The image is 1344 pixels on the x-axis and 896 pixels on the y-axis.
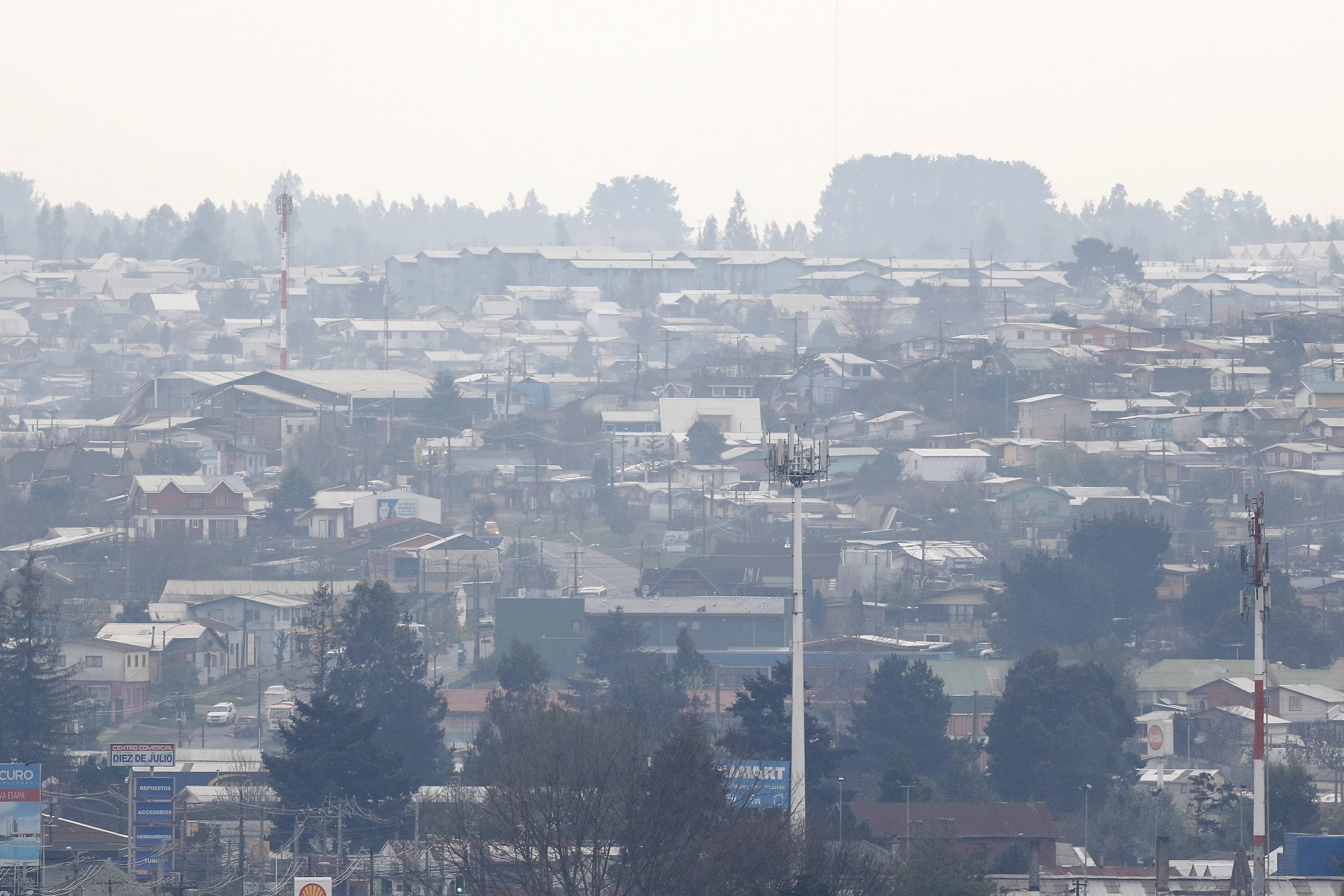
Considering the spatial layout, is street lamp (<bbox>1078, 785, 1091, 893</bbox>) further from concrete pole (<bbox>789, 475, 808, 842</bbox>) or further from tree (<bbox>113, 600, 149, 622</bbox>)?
tree (<bbox>113, 600, 149, 622</bbox>)

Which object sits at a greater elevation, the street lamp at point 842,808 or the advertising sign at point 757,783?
the advertising sign at point 757,783

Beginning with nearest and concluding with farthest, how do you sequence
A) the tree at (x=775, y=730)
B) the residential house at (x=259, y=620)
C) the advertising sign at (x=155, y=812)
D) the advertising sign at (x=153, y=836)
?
the advertising sign at (x=153, y=836) → the advertising sign at (x=155, y=812) → the tree at (x=775, y=730) → the residential house at (x=259, y=620)

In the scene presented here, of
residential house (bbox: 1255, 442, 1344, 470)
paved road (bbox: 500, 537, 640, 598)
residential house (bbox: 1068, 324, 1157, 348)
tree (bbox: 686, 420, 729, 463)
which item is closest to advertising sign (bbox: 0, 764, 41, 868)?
paved road (bbox: 500, 537, 640, 598)

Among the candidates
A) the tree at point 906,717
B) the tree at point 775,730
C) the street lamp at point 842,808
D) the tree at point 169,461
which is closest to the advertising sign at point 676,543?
the tree at point 169,461

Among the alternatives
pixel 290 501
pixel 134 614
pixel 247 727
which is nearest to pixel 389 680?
pixel 247 727

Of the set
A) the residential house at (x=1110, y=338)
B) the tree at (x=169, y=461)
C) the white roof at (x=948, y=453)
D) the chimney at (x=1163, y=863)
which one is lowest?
the chimney at (x=1163, y=863)

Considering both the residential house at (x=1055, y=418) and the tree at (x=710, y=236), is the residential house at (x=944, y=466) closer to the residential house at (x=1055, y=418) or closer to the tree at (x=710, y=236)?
the residential house at (x=1055, y=418)

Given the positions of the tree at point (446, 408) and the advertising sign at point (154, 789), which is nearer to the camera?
the advertising sign at point (154, 789)

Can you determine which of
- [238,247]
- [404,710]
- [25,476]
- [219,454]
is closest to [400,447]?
[219,454]
